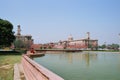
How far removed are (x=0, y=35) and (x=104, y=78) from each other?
47645 mm

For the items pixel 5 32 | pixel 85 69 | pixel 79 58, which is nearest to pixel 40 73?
pixel 85 69

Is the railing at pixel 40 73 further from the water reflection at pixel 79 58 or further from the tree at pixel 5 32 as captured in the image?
the tree at pixel 5 32

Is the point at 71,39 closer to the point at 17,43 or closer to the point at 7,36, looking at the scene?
the point at 17,43

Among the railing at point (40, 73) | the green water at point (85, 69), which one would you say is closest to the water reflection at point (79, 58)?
the green water at point (85, 69)

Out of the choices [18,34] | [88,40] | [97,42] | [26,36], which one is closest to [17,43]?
[18,34]

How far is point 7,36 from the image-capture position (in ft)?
196

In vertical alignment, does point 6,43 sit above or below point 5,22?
below

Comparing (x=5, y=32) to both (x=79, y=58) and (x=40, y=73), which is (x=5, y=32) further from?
(x=40, y=73)

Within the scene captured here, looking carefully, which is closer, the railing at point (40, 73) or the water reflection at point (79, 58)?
the railing at point (40, 73)

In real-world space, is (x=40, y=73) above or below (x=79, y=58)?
above

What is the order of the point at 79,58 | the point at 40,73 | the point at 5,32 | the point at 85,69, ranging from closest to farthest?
the point at 40,73 < the point at 85,69 < the point at 79,58 < the point at 5,32

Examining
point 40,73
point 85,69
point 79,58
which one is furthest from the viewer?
point 79,58

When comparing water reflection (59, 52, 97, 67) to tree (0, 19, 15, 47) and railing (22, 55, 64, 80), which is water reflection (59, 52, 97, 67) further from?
tree (0, 19, 15, 47)

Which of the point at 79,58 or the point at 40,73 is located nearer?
the point at 40,73
